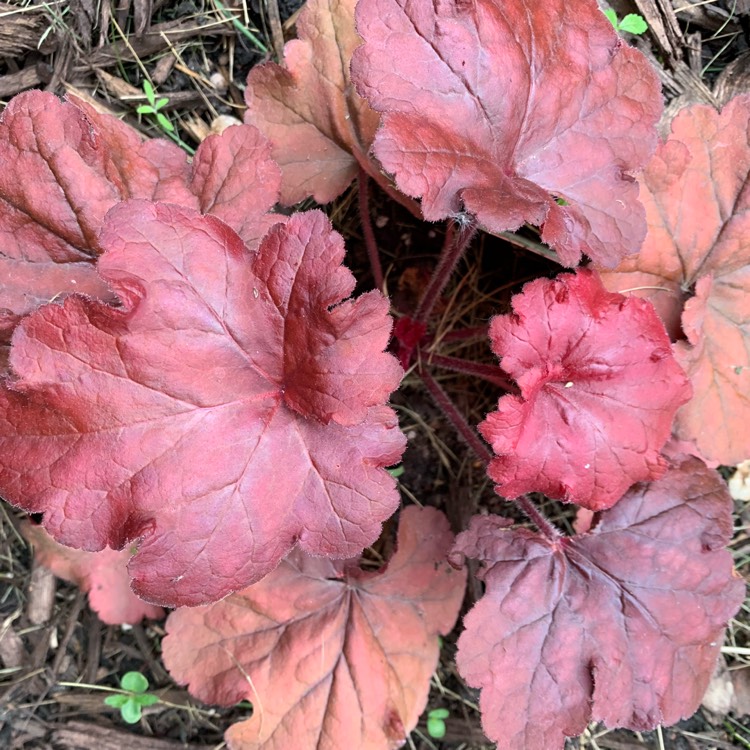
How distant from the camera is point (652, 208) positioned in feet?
7.05

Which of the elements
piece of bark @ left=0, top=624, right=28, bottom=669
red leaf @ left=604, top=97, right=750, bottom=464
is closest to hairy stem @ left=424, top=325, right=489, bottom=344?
red leaf @ left=604, top=97, right=750, bottom=464

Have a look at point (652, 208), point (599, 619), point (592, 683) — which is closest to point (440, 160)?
point (652, 208)

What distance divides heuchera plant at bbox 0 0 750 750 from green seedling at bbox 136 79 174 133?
17.5 inches

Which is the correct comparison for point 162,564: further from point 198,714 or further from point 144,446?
point 198,714

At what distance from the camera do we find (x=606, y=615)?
2.05 metres

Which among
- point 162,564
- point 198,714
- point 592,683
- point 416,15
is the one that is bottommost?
point 198,714

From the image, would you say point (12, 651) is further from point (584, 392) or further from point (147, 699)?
point (584, 392)

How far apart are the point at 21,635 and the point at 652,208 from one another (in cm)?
269

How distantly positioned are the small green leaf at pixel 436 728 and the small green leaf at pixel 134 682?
3.46 ft

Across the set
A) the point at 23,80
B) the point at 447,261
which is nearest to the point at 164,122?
the point at 23,80

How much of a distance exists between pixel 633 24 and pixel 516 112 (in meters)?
0.96

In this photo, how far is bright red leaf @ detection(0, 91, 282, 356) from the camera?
72.5 inches

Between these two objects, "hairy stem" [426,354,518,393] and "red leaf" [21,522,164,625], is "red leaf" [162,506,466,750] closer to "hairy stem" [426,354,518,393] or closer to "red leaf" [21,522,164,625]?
"red leaf" [21,522,164,625]

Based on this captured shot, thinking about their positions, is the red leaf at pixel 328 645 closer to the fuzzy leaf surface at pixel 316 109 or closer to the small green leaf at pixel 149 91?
the fuzzy leaf surface at pixel 316 109
